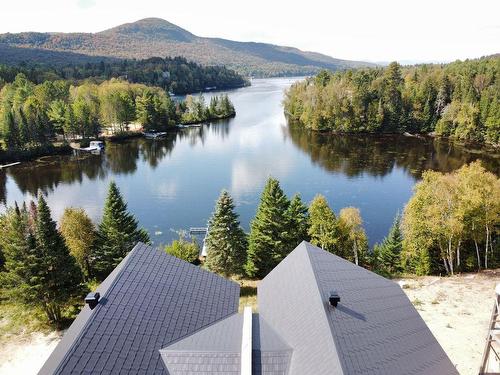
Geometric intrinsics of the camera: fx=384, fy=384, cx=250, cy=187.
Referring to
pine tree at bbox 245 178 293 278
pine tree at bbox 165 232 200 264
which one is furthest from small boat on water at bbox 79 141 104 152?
pine tree at bbox 245 178 293 278

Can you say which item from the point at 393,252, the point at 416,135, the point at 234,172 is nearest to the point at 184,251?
the point at 393,252

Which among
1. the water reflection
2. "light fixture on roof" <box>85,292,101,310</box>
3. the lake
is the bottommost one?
the lake

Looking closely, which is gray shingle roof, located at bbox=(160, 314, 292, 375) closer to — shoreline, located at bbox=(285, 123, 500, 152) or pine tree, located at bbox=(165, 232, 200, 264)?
pine tree, located at bbox=(165, 232, 200, 264)

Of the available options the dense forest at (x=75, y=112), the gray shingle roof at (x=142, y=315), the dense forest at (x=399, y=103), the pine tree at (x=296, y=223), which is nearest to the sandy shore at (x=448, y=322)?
the pine tree at (x=296, y=223)

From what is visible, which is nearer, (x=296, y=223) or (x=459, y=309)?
(x=459, y=309)

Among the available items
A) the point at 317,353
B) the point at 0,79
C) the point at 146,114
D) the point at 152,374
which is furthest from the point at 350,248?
the point at 0,79

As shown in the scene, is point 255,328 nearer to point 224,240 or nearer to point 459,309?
point 459,309
